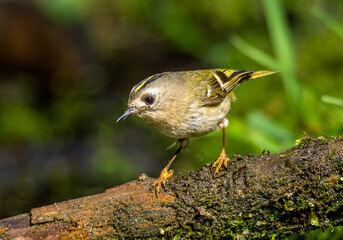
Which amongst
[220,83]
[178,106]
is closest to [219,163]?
[178,106]

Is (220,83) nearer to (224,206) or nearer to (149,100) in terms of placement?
(149,100)

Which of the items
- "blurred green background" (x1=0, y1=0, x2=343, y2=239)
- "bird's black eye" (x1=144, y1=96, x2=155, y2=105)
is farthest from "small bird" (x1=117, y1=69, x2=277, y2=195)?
"blurred green background" (x1=0, y1=0, x2=343, y2=239)

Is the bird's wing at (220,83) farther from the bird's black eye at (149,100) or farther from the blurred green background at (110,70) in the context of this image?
the blurred green background at (110,70)

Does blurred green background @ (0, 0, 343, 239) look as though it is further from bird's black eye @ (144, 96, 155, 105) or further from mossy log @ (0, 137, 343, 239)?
mossy log @ (0, 137, 343, 239)

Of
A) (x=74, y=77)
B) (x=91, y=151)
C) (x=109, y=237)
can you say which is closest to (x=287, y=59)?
(x=109, y=237)

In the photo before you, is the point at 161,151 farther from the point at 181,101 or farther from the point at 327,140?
the point at 327,140
